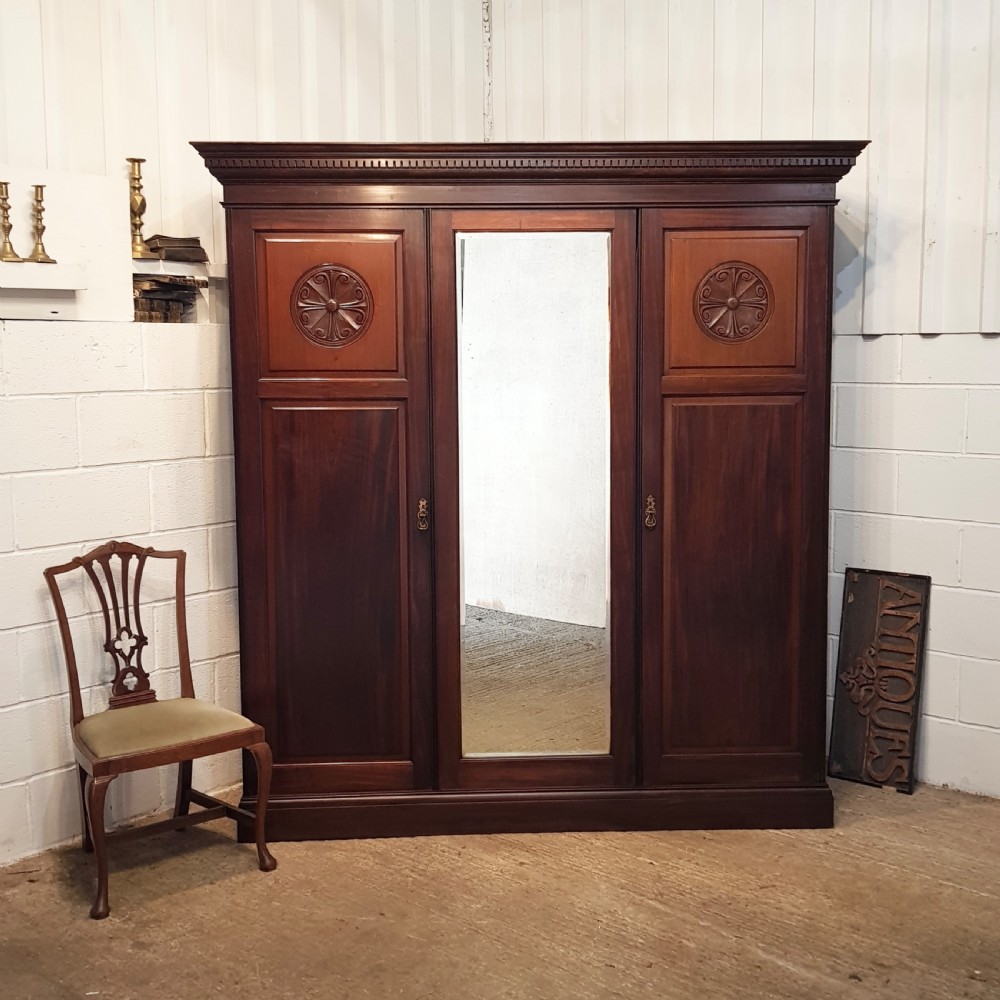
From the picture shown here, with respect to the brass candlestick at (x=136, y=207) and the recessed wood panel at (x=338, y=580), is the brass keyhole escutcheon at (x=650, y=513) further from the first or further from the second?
the brass candlestick at (x=136, y=207)

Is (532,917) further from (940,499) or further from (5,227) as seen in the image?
(5,227)

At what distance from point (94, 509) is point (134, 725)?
703mm

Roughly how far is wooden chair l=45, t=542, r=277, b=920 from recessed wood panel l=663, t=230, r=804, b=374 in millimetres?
1658

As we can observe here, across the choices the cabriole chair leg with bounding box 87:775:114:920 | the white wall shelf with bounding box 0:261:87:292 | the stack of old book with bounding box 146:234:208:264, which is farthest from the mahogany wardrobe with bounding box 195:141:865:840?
the cabriole chair leg with bounding box 87:775:114:920

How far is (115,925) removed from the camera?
2.98 m

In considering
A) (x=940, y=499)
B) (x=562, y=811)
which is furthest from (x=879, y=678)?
(x=562, y=811)

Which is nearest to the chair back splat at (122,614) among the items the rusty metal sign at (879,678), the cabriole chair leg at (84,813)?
the cabriole chair leg at (84,813)

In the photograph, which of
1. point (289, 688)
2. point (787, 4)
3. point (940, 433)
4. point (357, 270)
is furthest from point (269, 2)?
point (940, 433)

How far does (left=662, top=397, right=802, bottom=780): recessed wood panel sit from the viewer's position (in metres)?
3.42

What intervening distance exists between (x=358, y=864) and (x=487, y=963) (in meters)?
0.66

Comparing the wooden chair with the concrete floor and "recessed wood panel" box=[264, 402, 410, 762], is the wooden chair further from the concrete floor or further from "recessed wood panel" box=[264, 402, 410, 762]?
"recessed wood panel" box=[264, 402, 410, 762]

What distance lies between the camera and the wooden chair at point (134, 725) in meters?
3.02

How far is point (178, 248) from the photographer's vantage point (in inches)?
140

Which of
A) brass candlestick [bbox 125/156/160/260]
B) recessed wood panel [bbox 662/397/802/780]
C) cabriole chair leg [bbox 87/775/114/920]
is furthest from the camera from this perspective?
brass candlestick [bbox 125/156/160/260]
